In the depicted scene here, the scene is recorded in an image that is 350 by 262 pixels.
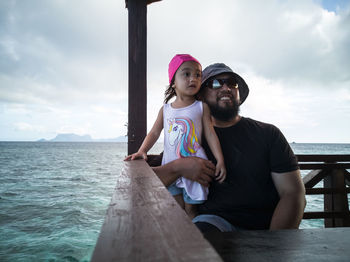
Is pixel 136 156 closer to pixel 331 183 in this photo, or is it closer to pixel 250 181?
pixel 250 181

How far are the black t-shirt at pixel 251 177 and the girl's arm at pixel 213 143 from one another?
0.11m

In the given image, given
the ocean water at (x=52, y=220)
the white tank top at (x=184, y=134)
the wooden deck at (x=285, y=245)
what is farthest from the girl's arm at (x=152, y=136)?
the ocean water at (x=52, y=220)

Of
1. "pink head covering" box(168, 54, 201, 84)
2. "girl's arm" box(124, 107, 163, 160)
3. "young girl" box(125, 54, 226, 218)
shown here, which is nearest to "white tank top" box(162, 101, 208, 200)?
"young girl" box(125, 54, 226, 218)

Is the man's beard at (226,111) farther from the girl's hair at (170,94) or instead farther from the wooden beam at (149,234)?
the wooden beam at (149,234)

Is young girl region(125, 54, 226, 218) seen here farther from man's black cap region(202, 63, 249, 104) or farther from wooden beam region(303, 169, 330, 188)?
wooden beam region(303, 169, 330, 188)

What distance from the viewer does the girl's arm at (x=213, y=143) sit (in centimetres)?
164

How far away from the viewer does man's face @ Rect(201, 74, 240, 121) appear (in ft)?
6.47

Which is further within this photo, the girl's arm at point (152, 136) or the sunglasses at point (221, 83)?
the sunglasses at point (221, 83)

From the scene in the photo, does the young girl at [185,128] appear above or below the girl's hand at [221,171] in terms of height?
above

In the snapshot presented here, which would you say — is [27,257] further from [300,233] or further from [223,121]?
[300,233]

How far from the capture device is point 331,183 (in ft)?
9.46

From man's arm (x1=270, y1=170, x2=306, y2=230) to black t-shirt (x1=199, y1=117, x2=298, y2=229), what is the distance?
52mm

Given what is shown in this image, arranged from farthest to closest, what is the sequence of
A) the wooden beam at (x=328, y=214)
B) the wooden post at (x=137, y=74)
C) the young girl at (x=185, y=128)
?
the wooden beam at (x=328, y=214) → the wooden post at (x=137, y=74) → the young girl at (x=185, y=128)

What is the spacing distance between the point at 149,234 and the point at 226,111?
1.69 meters
